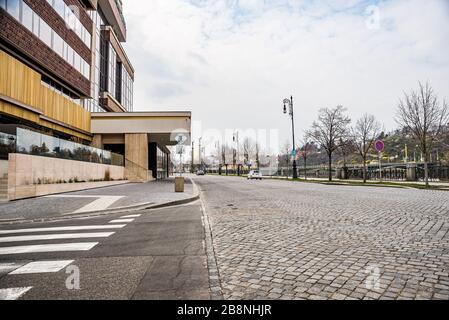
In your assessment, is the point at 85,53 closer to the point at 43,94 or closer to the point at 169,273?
the point at 43,94

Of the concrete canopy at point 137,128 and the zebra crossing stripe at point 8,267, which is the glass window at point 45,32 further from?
the zebra crossing stripe at point 8,267

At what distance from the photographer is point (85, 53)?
30.7m

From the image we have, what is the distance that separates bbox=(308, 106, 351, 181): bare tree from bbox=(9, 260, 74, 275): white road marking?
34.5 meters

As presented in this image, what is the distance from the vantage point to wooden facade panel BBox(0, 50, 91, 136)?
57.7 ft

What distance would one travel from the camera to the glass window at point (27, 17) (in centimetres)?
1978

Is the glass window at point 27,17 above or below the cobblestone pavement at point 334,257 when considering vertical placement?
above

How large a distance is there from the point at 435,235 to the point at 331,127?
106 ft

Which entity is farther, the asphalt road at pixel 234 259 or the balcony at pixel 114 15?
the balcony at pixel 114 15

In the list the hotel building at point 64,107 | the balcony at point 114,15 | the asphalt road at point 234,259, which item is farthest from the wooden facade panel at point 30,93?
the balcony at point 114,15

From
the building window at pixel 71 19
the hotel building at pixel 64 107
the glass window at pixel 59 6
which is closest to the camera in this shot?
the hotel building at pixel 64 107

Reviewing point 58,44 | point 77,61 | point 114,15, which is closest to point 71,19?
point 77,61

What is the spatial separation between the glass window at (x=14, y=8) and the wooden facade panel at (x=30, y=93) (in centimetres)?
286

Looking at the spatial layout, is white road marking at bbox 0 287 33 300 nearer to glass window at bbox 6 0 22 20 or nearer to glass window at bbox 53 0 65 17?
glass window at bbox 6 0 22 20
